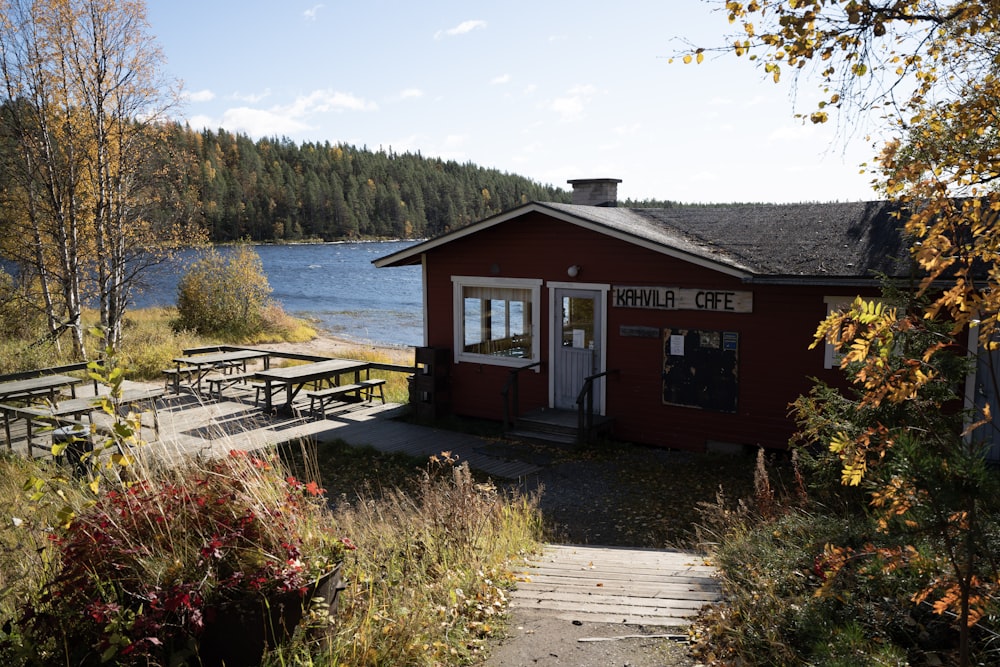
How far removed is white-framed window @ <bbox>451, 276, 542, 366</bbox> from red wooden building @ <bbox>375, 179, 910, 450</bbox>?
0.9 inches

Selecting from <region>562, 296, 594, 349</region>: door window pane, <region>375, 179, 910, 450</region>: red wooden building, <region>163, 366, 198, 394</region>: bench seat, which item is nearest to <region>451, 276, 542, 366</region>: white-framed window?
<region>375, 179, 910, 450</region>: red wooden building

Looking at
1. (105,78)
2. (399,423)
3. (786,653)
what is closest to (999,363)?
(786,653)

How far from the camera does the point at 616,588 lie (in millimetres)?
5152

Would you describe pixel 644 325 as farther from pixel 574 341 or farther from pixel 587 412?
pixel 587 412

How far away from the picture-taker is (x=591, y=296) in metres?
12.0

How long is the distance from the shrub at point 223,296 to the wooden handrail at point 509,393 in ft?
57.0

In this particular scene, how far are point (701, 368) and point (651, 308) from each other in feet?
3.75

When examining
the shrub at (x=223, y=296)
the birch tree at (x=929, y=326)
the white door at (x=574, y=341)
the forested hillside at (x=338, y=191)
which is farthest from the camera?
the forested hillside at (x=338, y=191)

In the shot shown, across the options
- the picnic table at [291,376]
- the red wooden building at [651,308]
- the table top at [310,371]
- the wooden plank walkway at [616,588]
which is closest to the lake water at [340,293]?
the table top at [310,371]

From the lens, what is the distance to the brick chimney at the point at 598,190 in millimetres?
15469

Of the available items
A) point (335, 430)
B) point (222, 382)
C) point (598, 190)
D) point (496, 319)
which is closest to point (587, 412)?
point (496, 319)

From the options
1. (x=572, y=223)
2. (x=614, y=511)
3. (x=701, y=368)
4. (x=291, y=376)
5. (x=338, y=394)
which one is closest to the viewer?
(x=614, y=511)

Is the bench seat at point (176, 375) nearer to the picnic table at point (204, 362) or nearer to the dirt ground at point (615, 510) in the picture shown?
the picnic table at point (204, 362)

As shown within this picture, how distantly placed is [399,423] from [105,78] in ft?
40.1
